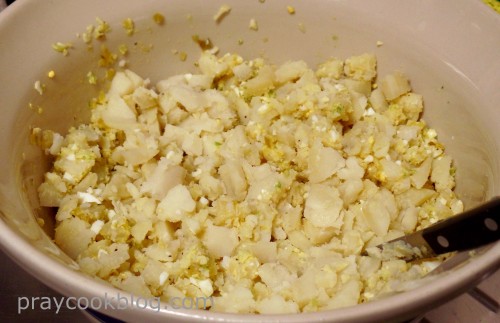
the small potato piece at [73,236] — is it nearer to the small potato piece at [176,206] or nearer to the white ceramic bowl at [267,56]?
the white ceramic bowl at [267,56]

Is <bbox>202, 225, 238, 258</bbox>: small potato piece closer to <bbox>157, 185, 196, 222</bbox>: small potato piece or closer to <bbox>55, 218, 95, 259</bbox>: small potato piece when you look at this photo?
<bbox>157, 185, 196, 222</bbox>: small potato piece

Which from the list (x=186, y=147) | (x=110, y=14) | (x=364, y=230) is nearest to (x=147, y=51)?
(x=110, y=14)

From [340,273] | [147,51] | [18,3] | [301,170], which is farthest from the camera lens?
[147,51]

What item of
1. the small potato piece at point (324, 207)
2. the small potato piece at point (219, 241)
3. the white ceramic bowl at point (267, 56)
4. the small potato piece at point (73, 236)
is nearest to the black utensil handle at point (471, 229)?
the white ceramic bowl at point (267, 56)

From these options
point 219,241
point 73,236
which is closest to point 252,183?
point 219,241

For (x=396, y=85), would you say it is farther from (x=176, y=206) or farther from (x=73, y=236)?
(x=73, y=236)

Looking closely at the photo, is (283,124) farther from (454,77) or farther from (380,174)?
(454,77)
